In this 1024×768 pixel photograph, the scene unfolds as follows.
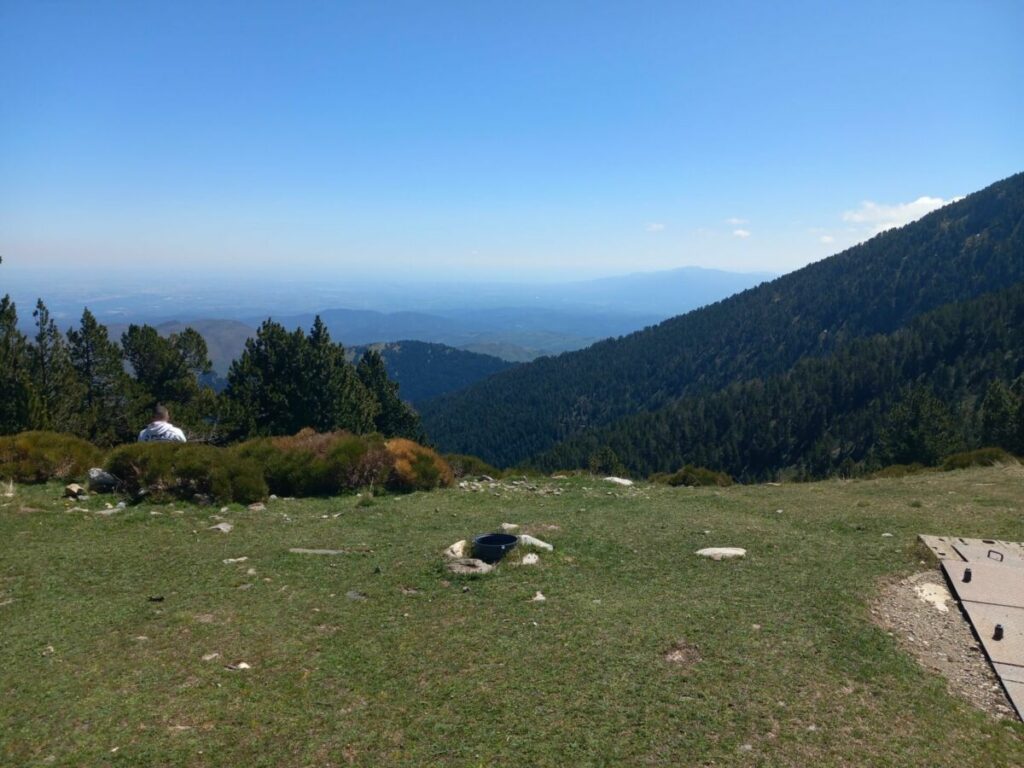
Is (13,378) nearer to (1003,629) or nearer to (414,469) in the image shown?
(414,469)

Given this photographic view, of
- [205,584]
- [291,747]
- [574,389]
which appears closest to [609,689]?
[291,747]

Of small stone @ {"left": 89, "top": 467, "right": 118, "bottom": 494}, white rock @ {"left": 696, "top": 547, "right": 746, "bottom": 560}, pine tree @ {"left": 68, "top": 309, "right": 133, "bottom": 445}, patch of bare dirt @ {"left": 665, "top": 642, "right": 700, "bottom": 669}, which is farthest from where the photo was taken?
pine tree @ {"left": 68, "top": 309, "right": 133, "bottom": 445}

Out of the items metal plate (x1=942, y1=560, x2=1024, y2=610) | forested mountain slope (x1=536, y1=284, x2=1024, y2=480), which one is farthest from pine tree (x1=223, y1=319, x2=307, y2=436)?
forested mountain slope (x1=536, y1=284, x2=1024, y2=480)

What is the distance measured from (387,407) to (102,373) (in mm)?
16765

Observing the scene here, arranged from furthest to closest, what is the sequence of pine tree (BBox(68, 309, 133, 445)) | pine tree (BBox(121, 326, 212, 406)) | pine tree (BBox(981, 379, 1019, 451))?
pine tree (BBox(981, 379, 1019, 451))
pine tree (BBox(121, 326, 212, 406))
pine tree (BBox(68, 309, 133, 445))

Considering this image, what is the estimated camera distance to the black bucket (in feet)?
27.0

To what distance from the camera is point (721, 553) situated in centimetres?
859

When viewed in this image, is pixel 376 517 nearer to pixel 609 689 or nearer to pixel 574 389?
pixel 609 689

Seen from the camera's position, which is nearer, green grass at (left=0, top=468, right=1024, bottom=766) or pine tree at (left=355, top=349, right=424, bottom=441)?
green grass at (left=0, top=468, right=1024, bottom=766)

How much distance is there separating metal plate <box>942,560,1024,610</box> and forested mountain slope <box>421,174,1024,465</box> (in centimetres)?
12220

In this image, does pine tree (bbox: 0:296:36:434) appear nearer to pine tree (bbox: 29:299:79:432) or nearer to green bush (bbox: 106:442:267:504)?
pine tree (bbox: 29:299:79:432)

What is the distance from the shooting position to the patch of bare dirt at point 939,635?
487cm

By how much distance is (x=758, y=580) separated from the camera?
7434mm

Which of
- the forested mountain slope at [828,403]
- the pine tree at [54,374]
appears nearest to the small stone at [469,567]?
the pine tree at [54,374]
